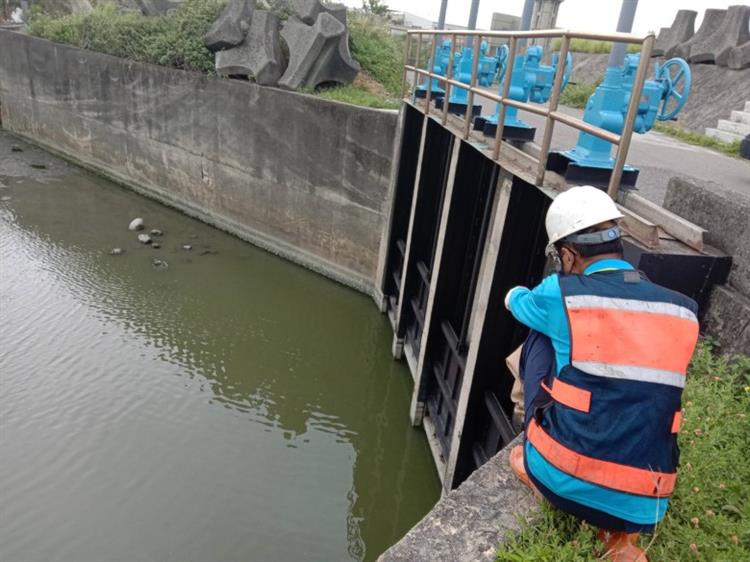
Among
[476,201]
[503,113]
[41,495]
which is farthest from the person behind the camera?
[476,201]

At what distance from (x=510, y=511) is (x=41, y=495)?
5384 millimetres

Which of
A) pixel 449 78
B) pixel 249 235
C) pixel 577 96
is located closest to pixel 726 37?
pixel 577 96

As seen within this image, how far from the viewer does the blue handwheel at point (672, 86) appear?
13.3 feet

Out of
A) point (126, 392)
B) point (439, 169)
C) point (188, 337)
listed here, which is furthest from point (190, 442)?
point (439, 169)

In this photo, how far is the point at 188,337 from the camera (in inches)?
358

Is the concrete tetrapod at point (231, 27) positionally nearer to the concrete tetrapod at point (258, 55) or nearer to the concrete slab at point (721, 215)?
the concrete tetrapod at point (258, 55)

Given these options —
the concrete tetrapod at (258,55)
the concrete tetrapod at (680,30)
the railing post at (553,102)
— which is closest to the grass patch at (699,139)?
the concrete tetrapod at (680,30)

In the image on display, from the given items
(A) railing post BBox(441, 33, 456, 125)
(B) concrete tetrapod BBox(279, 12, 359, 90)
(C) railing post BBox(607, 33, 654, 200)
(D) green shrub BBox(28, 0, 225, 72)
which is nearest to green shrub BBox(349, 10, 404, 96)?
(B) concrete tetrapod BBox(279, 12, 359, 90)

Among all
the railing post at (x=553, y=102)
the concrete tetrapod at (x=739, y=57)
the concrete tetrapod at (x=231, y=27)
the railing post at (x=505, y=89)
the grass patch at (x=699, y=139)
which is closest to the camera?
the railing post at (x=553, y=102)

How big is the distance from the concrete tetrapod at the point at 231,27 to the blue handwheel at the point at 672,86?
1060 centimetres

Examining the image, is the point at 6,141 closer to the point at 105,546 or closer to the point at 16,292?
the point at 16,292

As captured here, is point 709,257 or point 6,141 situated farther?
point 6,141

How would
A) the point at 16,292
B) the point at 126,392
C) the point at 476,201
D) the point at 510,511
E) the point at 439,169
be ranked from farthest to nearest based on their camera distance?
the point at 16,292 < the point at 439,169 < the point at 126,392 < the point at 476,201 < the point at 510,511

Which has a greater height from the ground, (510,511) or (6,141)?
(510,511)
